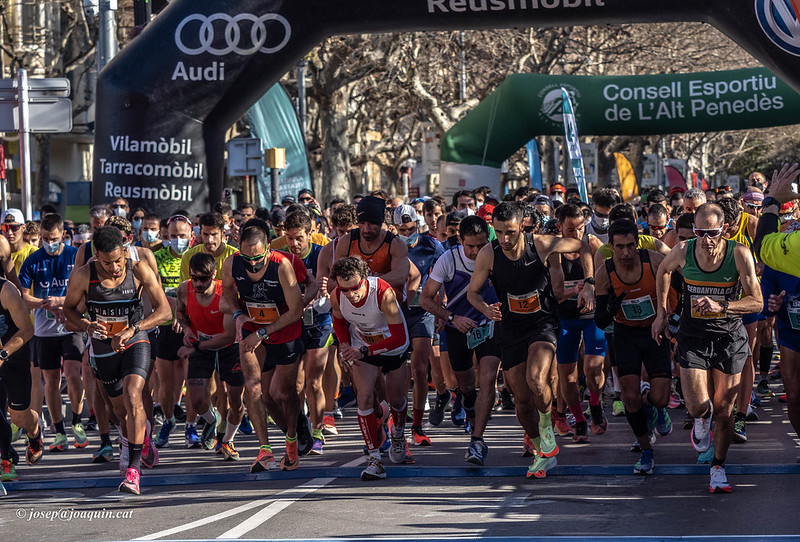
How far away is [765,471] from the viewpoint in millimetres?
9219

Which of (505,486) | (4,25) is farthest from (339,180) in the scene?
(505,486)

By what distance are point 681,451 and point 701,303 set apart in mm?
2034

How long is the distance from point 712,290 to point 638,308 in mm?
1149

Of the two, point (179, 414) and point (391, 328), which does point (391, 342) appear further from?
point (179, 414)

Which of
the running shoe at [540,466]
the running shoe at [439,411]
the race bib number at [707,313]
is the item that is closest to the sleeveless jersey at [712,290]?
the race bib number at [707,313]

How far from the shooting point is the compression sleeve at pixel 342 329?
9.92 m

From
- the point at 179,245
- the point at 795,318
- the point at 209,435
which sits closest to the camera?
the point at 795,318

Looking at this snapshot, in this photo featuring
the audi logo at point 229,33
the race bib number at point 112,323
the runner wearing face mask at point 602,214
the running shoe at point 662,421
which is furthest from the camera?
the audi logo at point 229,33

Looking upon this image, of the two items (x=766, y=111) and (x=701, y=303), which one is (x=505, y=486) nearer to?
(x=701, y=303)

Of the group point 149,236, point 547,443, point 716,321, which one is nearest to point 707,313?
point 716,321

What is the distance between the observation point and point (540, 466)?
9.38 metres

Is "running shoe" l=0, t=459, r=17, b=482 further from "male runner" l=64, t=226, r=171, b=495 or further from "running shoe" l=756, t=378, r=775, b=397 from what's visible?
"running shoe" l=756, t=378, r=775, b=397

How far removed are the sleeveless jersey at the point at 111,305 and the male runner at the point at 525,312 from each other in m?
2.45

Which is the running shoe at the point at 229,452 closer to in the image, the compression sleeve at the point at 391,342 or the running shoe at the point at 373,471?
the running shoe at the point at 373,471
